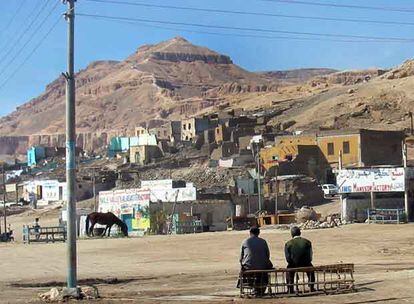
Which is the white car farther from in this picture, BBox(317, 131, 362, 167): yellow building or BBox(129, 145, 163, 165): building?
BBox(129, 145, 163, 165): building

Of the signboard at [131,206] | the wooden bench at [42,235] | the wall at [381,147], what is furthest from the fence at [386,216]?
the wall at [381,147]

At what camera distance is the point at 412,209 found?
1879 inches

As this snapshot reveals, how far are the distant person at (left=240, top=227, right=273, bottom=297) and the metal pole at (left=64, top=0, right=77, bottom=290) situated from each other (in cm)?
349

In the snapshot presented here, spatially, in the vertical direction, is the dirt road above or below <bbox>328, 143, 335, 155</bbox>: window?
below

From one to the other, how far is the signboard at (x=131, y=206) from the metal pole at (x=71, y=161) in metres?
36.6

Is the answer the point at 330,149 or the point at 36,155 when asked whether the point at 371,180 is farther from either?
the point at 36,155

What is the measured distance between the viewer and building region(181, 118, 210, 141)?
123 m

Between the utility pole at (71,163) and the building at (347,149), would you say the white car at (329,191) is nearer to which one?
the building at (347,149)

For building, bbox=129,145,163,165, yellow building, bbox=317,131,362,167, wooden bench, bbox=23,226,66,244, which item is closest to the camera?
wooden bench, bbox=23,226,66,244

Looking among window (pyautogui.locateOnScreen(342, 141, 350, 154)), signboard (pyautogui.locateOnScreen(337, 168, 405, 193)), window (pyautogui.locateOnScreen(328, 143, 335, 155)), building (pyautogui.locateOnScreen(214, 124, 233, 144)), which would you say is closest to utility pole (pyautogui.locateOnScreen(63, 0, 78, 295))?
signboard (pyautogui.locateOnScreen(337, 168, 405, 193))

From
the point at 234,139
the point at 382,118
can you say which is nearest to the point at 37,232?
the point at 234,139

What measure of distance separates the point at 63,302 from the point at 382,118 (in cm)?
9426

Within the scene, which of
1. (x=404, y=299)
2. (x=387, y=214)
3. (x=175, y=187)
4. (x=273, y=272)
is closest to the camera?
(x=404, y=299)

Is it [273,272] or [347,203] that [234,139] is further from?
[273,272]
